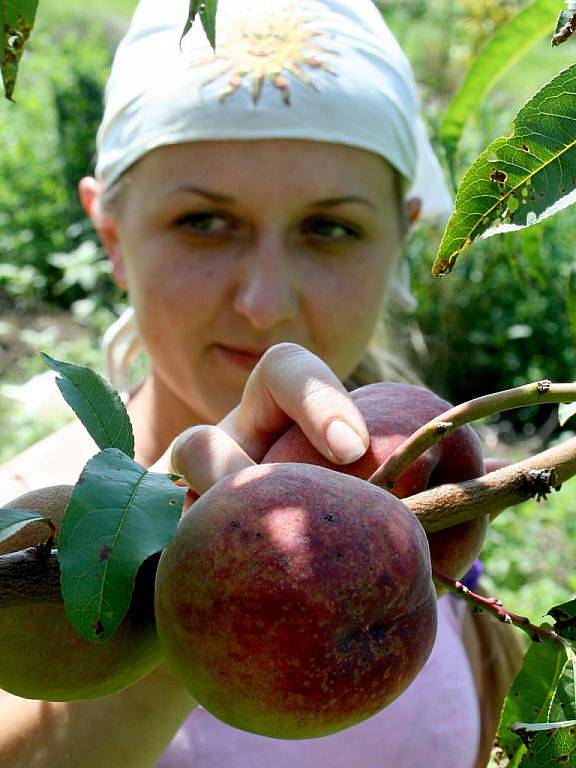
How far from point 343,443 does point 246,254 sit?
1130 mm

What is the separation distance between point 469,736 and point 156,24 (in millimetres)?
1804

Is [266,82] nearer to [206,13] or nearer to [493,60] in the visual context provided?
[493,60]

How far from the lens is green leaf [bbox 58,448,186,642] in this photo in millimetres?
530

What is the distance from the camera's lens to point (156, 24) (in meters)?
2.03

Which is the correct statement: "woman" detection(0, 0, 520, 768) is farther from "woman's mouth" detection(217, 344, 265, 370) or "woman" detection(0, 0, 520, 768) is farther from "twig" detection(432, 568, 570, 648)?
"twig" detection(432, 568, 570, 648)

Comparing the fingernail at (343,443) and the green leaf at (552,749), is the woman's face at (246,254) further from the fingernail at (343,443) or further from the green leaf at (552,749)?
the green leaf at (552,749)

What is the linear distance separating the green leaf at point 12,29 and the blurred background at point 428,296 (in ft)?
7.84

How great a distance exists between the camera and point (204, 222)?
6.25 ft

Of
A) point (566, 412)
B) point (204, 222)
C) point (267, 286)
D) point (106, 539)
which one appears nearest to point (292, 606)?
point (106, 539)

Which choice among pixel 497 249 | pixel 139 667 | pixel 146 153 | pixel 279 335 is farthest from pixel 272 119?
pixel 497 249

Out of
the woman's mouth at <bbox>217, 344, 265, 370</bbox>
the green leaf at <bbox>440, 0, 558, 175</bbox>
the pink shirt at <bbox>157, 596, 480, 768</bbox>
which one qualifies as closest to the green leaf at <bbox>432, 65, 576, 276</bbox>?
the green leaf at <bbox>440, 0, 558, 175</bbox>

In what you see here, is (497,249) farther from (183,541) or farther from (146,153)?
(183,541)

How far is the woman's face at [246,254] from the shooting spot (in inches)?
71.0

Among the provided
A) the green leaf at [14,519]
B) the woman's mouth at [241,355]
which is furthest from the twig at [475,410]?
the woman's mouth at [241,355]
